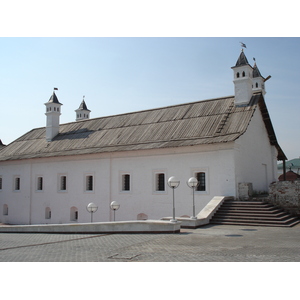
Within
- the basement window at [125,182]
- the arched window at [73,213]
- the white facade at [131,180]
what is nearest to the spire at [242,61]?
the white facade at [131,180]

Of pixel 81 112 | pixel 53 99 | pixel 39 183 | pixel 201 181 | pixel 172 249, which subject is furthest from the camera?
pixel 81 112

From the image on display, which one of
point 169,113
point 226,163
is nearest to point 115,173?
point 169,113

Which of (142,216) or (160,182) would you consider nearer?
(160,182)

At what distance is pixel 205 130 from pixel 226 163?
3530 mm

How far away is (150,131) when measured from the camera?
28656mm

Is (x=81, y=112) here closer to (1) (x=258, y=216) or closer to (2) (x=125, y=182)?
(2) (x=125, y=182)

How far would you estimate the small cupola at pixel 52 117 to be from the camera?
36.7m

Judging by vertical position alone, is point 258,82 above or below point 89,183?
above

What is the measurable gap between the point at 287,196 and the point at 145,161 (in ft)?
34.6

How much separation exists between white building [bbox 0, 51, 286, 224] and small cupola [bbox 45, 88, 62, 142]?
162 mm

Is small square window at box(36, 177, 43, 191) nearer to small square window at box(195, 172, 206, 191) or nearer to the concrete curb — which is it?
the concrete curb

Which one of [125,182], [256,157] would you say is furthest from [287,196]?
[125,182]

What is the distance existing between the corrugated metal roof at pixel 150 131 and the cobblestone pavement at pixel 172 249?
968 cm

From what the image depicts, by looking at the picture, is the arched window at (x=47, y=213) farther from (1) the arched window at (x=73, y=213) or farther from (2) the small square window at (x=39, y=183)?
(1) the arched window at (x=73, y=213)
